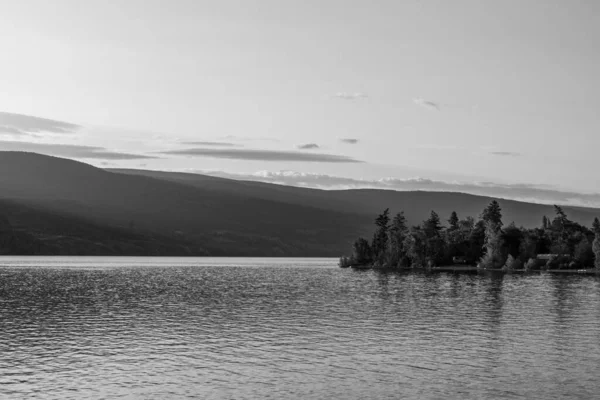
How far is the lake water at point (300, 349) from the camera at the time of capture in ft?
187

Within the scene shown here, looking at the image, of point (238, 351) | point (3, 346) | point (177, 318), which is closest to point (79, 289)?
point (177, 318)

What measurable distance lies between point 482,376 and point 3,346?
Result: 5134 centimetres

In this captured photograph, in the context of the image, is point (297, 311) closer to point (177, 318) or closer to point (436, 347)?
point (177, 318)

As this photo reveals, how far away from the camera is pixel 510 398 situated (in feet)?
174

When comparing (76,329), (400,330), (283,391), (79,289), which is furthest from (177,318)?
(79,289)

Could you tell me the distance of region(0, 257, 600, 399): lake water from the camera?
57.0 m

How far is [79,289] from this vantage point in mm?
178625

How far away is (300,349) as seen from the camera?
7644 cm

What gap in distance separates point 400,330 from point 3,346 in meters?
47.9

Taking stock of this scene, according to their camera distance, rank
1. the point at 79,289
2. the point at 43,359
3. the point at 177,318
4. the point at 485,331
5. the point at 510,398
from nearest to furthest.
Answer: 1. the point at 510,398
2. the point at 43,359
3. the point at 485,331
4. the point at 177,318
5. the point at 79,289

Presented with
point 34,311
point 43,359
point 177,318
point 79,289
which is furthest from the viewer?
point 79,289

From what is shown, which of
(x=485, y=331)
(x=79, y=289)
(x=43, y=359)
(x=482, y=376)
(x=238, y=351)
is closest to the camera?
(x=482, y=376)

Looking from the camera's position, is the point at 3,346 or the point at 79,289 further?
the point at 79,289

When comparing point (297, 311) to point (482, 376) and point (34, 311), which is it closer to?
point (34, 311)
